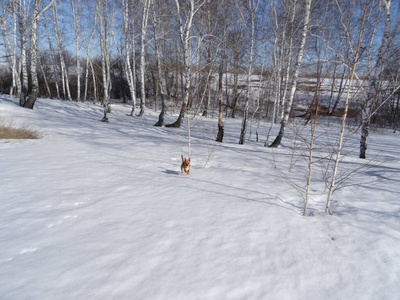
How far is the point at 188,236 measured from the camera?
2227 mm

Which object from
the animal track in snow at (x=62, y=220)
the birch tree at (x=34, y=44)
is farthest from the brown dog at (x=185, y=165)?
the birch tree at (x=34, y=44)

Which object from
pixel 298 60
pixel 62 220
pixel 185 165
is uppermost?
pixel 298 60

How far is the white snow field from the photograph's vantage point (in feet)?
5.35

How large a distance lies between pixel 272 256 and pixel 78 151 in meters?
5.23

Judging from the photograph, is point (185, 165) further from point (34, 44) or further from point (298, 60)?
point (34, 44)

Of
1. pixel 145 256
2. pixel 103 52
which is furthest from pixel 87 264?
pixel 103 52

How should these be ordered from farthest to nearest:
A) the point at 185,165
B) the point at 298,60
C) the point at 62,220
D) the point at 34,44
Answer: the point at 34,44 < the point at 298,60 < the point at 185,165 < the point at 62,220

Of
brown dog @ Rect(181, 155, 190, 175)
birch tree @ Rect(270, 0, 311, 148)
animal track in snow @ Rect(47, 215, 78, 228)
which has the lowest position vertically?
animal track in snow @ Rect(47, 215, 78, 228)

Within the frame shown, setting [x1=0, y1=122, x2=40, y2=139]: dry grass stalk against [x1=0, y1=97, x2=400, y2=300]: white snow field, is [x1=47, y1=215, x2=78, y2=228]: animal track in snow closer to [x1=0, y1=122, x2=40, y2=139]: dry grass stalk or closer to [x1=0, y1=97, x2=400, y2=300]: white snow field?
[x1=0, y1=97, x2=400, y2=300]: white snow field

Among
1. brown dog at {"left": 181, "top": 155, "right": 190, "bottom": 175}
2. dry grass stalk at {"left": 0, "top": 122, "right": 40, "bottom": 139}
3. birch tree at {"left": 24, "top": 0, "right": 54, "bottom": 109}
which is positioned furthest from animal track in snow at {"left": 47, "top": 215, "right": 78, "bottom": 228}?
birch tree at {"left": 24, "top": 0, "right": 54, "bottom": 109}

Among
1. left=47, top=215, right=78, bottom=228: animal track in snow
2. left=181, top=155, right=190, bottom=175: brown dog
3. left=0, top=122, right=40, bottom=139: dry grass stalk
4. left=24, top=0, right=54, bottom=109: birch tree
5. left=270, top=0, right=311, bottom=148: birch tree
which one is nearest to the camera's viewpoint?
left=47, top=215, right=78, bottom=228: animal track in snow

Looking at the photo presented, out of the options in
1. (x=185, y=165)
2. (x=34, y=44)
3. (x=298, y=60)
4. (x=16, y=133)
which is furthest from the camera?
(x=34, y=44)

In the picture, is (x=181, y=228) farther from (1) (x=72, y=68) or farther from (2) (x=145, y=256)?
(1) (x=72, y=68)

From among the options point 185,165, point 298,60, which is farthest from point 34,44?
point 298,60
